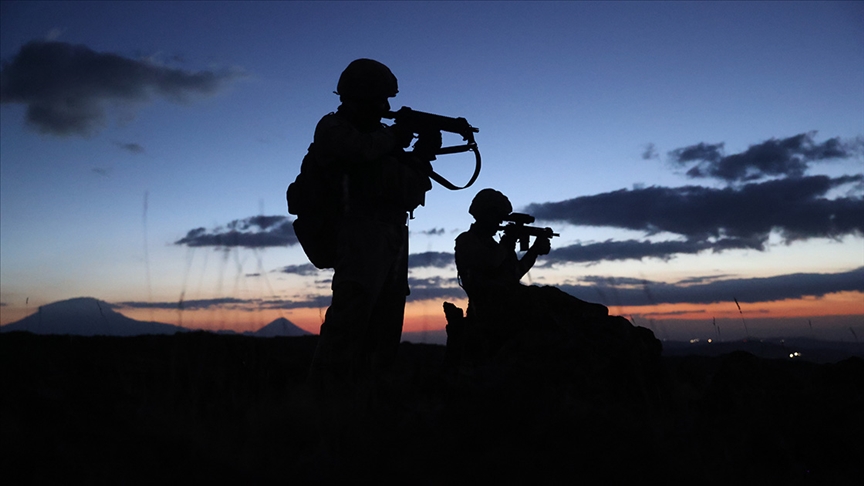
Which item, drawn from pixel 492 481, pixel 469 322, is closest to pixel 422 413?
pixel 492 481

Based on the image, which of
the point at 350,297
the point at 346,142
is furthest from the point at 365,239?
the point at 346,142

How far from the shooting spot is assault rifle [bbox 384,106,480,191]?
175 inches

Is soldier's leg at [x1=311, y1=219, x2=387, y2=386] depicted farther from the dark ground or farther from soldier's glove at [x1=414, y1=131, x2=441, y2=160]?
soldier's glove at [x1=414, y1=131, x2=441, y2=160]

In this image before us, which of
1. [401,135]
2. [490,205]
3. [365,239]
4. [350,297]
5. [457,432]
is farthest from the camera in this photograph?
[490,205]

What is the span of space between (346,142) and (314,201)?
480 millimetres

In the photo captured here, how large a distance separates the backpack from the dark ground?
114cm

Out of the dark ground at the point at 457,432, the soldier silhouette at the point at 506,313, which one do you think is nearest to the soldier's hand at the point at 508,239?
the soldier silhouette at the point at 506,313

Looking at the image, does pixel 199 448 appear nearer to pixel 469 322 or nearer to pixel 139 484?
pixel 139 484

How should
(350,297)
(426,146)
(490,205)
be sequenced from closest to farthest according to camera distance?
(350,297) < (426,146) < (490,205)

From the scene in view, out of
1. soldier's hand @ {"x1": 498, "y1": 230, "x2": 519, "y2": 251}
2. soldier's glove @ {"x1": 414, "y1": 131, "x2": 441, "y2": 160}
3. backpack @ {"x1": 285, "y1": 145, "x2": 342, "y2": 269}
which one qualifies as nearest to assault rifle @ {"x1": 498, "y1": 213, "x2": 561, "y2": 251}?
soldier's hand @ {"x1": 498, "y1": 230, "x2": 519, "y2": 251}

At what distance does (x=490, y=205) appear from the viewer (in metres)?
7.47

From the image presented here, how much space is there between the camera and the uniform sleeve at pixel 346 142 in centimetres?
386

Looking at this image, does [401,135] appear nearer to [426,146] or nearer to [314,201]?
[426,146]

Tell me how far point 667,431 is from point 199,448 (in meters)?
1.88
